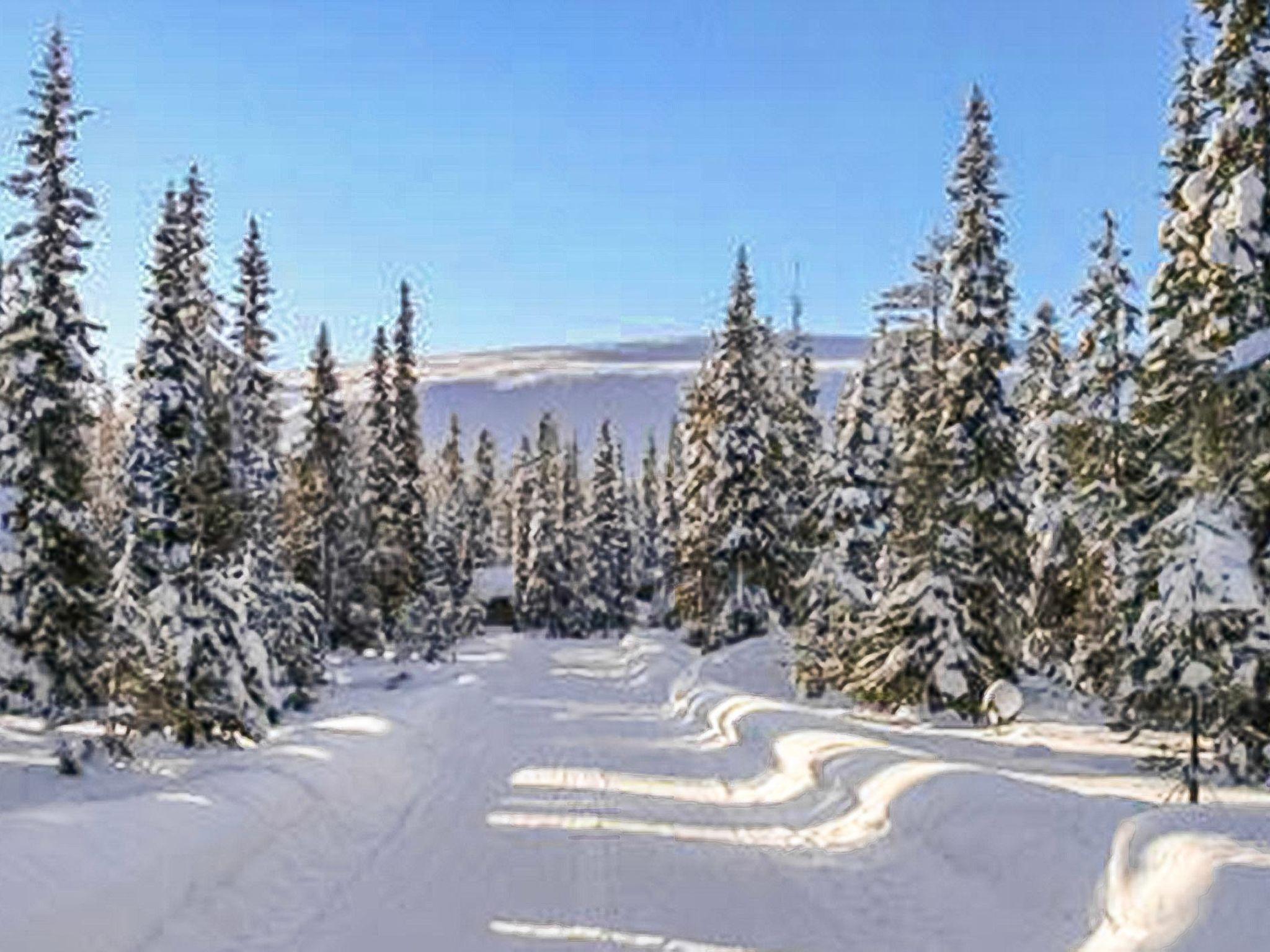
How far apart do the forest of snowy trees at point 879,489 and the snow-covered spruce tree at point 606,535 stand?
131 feet

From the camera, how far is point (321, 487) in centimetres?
6122

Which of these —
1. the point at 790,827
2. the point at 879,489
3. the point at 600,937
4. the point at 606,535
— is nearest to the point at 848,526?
the point at 879,489

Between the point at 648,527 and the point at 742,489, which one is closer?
the point at 742,489

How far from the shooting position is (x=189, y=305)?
1209 inches

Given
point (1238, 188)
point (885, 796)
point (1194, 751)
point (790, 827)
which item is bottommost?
point (790, 827)

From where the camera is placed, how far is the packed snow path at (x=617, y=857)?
946cm

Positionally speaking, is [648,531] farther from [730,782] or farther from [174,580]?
[730,782]

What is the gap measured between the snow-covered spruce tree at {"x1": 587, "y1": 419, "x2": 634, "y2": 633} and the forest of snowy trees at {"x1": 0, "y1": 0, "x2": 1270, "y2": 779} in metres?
39.8

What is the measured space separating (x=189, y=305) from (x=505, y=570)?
9912cm

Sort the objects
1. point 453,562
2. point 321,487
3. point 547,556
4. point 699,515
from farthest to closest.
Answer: point 547,556, point 453,562, point 699,515, point 321,487

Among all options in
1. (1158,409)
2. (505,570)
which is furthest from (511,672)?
(505,570)

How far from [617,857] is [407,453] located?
57.3m

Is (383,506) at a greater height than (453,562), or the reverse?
(383,506)

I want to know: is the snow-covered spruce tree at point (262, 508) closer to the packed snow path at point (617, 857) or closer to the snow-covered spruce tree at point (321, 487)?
the snow-covered spruce tree at point (321, 487)
